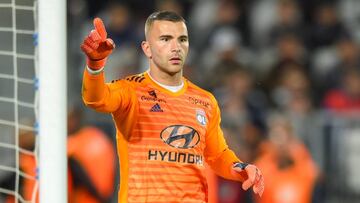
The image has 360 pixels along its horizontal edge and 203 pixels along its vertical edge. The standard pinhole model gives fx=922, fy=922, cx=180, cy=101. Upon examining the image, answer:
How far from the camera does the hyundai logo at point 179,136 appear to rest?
14.6ft

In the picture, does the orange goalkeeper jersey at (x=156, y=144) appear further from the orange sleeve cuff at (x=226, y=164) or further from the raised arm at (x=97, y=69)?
the orange sleeve cuff at (x=226, y=164)

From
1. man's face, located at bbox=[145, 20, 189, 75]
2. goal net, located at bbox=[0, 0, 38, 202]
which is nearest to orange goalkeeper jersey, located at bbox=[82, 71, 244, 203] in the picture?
man's face, located at bbox=[145, 20, 189, 75]

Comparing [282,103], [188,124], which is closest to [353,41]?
[282,103]

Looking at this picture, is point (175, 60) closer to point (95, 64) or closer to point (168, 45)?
point (168, 45)

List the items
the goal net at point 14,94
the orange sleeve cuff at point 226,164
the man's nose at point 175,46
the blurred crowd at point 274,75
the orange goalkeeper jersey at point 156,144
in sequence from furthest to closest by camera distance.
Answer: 1. the blurred crowd at point 274,75
2. the goal net at point 14,94
3. the orange sleeve cuff at point 226,164
4. the man's nose at point 175,46
5. the orange goalkeeper jersey at point 156,144

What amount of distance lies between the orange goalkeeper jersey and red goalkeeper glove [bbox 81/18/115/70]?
206mm

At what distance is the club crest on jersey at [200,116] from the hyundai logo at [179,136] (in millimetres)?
93

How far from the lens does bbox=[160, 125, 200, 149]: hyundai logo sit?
14.6 feet

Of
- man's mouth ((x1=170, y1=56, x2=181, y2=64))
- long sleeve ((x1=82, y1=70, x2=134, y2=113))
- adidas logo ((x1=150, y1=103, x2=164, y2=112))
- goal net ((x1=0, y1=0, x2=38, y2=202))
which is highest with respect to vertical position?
man's mouth ((x1=170, y1=56, x2=181, y2=64))

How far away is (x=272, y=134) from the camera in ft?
28.2

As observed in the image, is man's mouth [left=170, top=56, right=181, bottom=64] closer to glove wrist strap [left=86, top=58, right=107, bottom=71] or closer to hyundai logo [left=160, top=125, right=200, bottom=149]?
hyundai logo [left=160, top=125, right=200, bottom=149]

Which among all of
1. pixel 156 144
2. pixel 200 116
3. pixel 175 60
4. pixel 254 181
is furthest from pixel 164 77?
pixel 254 181

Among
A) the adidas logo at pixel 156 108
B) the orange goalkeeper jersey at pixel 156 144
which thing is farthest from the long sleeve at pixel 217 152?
the adidas logo at pixel 156 108

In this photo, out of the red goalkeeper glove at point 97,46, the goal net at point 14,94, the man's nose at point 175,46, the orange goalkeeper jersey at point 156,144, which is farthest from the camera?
the goal net at point 14,94
